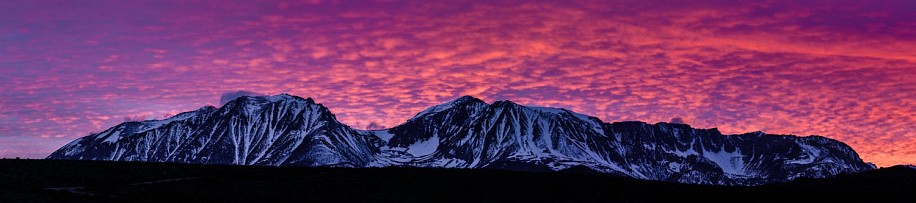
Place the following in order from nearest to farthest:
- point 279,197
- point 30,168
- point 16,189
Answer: point 16,189
point 279,197
point 30,168

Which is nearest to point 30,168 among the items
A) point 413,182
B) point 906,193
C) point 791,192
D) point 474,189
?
point 413,182

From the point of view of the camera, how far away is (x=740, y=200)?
6744 cm

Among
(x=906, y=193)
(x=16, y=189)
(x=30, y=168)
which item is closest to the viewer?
(x=16, y=189)

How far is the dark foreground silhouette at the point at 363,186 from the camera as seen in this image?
190 ft

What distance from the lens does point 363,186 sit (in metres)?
66.9

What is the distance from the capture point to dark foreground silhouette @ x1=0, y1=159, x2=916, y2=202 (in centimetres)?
5791

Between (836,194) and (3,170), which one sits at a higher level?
(3,170)

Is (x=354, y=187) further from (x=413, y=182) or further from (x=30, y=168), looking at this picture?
(x=30, y=168)

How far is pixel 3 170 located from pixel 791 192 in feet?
214

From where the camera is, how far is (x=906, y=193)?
70.6 metres

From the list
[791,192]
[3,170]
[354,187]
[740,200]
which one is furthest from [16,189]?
[791,192]

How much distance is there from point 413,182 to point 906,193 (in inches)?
1685

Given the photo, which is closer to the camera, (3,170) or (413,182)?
(3,170)

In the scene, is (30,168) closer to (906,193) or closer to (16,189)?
(16,189)
